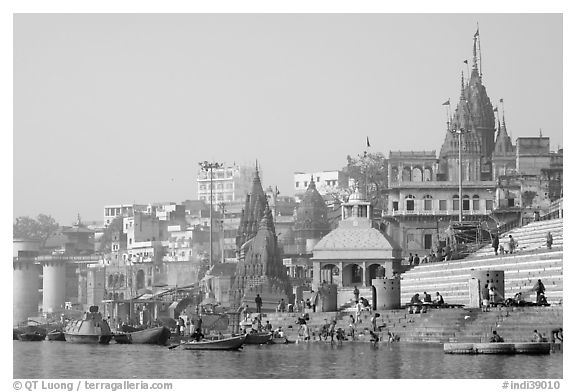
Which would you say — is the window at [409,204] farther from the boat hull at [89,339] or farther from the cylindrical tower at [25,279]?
the boat hull at [89,339]

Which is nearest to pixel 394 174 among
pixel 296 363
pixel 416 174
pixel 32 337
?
pixel 416 174

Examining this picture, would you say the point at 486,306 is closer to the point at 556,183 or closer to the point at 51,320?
the point at 556,183

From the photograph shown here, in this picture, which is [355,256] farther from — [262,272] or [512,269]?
[512,269]

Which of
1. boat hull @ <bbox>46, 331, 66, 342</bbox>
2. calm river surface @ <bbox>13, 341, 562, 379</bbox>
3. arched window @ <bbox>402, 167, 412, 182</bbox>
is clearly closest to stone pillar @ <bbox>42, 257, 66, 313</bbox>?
arched window @ <bbox>402, 167, 412, 182</bbox>

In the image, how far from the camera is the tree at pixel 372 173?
148 metres

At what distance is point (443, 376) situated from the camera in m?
53.6

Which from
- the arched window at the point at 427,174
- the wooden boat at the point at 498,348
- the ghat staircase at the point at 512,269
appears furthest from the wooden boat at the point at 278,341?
the arched window at the point at 427,174

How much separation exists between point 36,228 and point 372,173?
28706mm

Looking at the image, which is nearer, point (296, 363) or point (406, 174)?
point (296, 363)

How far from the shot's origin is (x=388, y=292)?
7562cm

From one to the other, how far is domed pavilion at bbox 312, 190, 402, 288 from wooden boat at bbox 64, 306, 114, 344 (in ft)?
55.7
